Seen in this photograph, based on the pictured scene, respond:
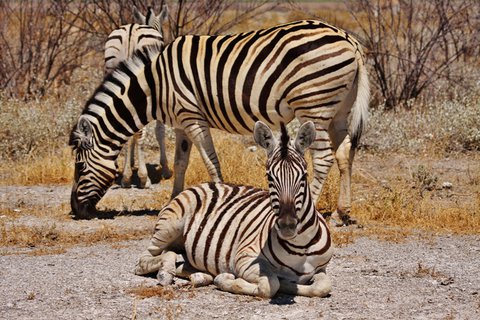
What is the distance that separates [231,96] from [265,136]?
10.6 feet

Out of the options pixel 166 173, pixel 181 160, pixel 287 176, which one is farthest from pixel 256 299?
pixel 166 173

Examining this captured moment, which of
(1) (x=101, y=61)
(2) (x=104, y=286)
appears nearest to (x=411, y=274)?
(2) (x=104, y=286)

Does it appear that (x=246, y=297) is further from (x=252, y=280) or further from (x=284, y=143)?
(x=284, y=143)

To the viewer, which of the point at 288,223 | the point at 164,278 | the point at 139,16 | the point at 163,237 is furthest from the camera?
the point at 139,16

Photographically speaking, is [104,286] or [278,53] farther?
[278,53]

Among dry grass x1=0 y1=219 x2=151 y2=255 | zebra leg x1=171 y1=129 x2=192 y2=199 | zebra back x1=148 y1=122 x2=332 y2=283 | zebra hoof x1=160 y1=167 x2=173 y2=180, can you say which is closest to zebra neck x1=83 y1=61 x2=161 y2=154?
zebra leg x1=171 y1=129 x2=192 y2=199

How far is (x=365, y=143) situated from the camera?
13586 millimetres

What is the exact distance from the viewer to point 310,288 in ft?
21.5

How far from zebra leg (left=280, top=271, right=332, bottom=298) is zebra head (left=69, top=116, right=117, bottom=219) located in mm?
4054

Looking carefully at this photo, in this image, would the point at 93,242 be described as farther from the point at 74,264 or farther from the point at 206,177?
the point at 206,177

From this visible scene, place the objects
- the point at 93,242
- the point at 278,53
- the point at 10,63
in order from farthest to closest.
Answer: the point at 10,63 < the point at 278,53 < the point at 93,242

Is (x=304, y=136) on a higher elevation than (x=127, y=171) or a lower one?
higher

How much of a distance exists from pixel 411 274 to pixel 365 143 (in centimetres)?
640

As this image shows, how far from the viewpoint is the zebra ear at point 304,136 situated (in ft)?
21.0
